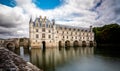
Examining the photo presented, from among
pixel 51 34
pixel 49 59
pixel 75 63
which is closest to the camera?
pixel 75 63

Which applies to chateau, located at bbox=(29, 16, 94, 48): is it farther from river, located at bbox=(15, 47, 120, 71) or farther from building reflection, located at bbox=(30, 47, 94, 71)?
river, located at bbox=(15, 47, 120, 71)

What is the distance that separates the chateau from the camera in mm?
39438

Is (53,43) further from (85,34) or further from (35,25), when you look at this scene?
(85,34)

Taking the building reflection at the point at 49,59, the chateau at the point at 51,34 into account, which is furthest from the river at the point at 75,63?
the chateau at the point at 51,34

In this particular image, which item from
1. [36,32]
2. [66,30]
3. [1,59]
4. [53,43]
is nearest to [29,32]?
[36,32]

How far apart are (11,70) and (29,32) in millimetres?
38253

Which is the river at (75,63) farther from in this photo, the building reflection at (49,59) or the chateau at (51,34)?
the chateau at (51,34)

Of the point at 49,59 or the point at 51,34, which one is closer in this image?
the point at 49,59

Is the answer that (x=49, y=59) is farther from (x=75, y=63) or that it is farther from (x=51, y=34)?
(x=51, y=34)

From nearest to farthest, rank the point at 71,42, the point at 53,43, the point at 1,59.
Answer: the point at 1,59
the point at 53,43
the point at 71,42

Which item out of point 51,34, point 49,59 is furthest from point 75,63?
point 51,34

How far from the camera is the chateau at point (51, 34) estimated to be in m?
39.4

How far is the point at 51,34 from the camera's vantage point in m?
42.4

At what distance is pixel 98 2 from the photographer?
17469 millimetres
